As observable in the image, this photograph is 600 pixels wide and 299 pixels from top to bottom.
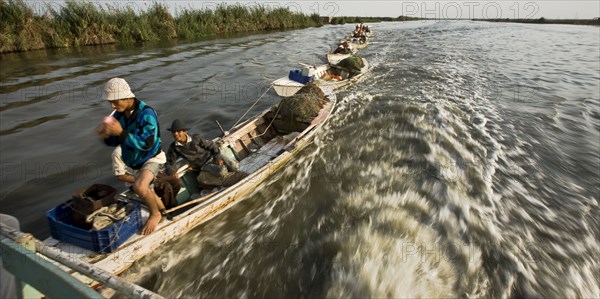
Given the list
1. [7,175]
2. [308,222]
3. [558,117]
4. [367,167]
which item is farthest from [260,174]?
[558,117]

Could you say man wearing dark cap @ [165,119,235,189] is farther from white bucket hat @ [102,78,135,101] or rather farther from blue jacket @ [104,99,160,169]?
white bucket hat @ [102,78,135,101]

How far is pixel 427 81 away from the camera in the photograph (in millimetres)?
16047

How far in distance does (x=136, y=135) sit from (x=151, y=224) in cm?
149

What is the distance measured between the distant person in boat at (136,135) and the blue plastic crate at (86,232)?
1.32 ft

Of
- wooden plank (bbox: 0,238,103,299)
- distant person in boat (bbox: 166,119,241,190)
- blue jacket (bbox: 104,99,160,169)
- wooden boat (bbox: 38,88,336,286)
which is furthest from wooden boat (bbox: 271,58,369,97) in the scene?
wooden plank (bbox: 0,238,103,299)

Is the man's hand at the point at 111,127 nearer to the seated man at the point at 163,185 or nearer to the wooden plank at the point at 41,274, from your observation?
the seated man at the point at 163,185

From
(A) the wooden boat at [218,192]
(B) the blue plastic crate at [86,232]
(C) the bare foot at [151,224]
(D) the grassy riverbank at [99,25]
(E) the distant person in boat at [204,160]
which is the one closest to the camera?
(B) the blue plastic crate at [86,232]

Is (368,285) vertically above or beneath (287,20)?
beneath

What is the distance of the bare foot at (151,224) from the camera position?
4840mm

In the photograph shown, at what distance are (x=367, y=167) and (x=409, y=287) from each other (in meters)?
3.68

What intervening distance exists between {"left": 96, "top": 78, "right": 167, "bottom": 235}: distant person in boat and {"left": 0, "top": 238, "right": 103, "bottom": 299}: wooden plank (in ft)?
6.93

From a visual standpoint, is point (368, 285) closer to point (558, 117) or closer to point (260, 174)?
point (260, 174)

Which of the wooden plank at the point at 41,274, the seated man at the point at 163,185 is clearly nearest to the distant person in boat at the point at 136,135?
the seated man at the point at 163,185

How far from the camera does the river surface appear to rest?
16.3 feet
